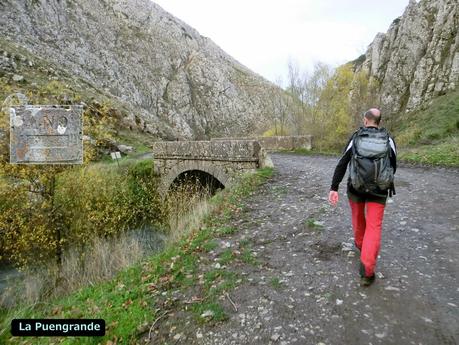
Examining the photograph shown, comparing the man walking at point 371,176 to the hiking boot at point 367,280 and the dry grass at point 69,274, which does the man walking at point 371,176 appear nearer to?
the hiking boot at point 367,280

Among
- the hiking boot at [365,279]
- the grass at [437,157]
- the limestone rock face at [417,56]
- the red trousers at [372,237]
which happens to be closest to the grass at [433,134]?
the grass at [437,157]

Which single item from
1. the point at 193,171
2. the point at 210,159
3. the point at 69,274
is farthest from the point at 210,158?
the point at 69,274

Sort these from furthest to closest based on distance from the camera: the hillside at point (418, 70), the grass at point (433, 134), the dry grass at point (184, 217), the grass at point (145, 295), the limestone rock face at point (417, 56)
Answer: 1. the limestone rock face at point (417, 56)
2. the hillside at point (418, 70)
3. the grass at point (433, 134)
4. the dry grass at point (184, 217)
5. the grass at point (145, 295)

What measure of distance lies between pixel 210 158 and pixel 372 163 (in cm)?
1125

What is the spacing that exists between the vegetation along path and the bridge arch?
6.64 metres

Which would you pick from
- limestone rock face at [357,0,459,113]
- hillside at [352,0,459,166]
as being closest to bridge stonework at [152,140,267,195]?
hillside at [352,0,459,166]

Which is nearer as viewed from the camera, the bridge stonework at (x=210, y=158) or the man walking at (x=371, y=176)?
the man walking at (x=371, y=176)

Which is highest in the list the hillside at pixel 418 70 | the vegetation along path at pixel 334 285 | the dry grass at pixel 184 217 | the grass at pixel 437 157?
the hillside at pixel 418 70

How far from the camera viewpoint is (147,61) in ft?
217

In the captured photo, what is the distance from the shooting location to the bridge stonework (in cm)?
1332

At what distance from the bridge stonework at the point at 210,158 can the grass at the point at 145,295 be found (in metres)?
6.63

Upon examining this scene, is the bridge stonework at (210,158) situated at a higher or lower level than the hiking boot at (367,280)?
higher

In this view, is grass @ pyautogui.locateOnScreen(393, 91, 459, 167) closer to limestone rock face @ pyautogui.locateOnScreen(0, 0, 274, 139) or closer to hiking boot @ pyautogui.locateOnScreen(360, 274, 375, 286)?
hiking boot @ pyautogui.locateOnScreen(360, 274, 375, 286)

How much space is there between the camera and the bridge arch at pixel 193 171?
46.2 feet
